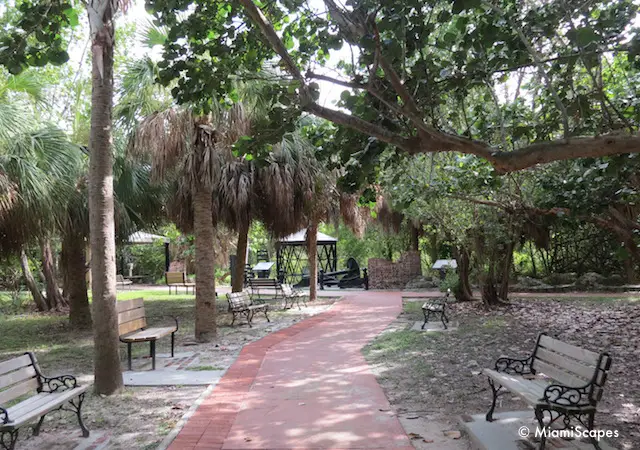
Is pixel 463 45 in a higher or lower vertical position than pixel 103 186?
higher

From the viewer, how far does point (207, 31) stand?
19.1ft

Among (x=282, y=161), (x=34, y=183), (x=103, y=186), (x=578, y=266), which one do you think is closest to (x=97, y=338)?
(x=103, y=186)

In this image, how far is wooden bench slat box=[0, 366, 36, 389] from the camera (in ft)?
13.0

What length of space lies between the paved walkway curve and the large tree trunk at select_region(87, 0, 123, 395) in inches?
51.0

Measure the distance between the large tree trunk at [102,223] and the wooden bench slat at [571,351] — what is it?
4609 mm

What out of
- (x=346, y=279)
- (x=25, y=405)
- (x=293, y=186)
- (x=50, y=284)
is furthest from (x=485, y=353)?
(x=346, y=279)

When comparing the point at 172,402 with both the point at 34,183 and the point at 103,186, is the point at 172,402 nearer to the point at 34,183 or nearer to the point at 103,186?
the point at 103,186

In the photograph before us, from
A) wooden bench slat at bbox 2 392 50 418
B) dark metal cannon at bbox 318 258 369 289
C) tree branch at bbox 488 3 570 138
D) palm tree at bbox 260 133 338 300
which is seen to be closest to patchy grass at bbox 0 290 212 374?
wooden bench slat at bbox 2 392 50 418

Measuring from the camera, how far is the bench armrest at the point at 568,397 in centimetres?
357

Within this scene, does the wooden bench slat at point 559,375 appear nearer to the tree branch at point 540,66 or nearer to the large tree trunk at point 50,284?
the tree branch at point 540,66

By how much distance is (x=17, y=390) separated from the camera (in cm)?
410

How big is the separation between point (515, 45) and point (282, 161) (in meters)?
8.39

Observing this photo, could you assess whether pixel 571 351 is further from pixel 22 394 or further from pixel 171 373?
pixel 171 373

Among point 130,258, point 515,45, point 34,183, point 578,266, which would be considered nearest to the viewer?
point 515,45
